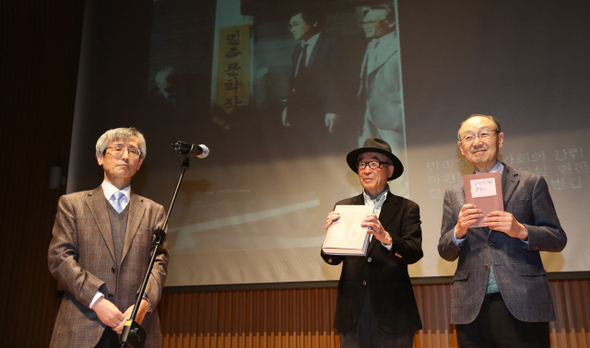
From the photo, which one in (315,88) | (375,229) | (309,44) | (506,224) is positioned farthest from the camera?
(309,44)

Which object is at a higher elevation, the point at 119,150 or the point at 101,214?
the point at 119,150

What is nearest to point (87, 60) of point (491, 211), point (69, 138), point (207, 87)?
point (69, 138)

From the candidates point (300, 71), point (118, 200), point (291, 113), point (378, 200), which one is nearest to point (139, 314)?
point (118, 200)

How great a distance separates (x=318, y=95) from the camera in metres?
4.33

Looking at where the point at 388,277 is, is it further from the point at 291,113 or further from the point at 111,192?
the point at 291,113

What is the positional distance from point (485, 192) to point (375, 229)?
0.53m

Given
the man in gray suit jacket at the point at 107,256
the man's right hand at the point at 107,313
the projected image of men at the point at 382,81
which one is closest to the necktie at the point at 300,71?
the projected image of men at the point at 382,81

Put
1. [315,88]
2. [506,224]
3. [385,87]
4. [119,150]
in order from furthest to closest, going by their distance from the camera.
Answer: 1. [315,88]
2. [385,87]
3. [119,150]
4. [506,224]

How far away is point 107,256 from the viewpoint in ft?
8.01

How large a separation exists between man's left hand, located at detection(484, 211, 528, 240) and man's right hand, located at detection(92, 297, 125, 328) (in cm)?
176

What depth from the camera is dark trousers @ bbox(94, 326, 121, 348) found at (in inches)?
91.0

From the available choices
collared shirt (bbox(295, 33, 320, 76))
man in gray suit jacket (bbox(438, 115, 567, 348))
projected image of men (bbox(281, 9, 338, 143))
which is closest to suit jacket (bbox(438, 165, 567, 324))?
man in gray suit jacket (bbox(438, 115, 567, 348))

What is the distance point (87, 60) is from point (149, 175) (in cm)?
151

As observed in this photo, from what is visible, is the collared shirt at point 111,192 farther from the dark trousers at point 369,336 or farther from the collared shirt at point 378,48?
the collared shirt at point 378,48
